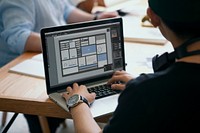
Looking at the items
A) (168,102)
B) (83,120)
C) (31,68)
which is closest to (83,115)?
(83,120)

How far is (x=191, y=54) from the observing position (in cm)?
78

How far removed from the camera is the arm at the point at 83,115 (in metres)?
1.01

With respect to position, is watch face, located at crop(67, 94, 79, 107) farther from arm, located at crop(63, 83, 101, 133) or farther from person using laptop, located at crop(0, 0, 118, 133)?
person using laptop, located at crop(0, 0, 118, 133)

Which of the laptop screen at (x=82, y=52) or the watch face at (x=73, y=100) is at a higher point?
the laptop screen at (x=82, y=52)

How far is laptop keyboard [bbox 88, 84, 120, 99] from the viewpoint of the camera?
1235mm

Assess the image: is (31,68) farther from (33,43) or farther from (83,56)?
(83,56)

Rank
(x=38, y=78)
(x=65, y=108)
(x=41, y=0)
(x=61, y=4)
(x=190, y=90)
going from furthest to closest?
(x=61, y=4), (x=41, y=0), (x=38, y=78), (x=65, y=108), (x=190, y=90)

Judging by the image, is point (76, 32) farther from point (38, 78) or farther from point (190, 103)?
point (190, 103)

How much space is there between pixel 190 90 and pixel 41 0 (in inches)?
51.0

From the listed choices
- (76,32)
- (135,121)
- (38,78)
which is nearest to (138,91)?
(135,121)

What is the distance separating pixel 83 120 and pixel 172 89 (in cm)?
39

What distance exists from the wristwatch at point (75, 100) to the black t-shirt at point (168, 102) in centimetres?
36

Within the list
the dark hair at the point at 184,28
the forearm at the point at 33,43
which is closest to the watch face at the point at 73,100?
the dark hair at the point at 184,28

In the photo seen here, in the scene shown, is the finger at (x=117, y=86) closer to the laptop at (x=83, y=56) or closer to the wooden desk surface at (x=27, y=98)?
the laptop at (x=83, y=56)
